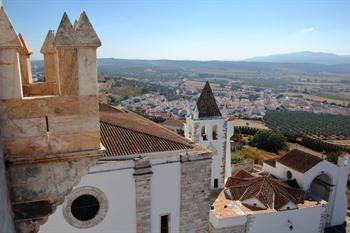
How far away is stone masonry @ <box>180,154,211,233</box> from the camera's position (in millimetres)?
11150

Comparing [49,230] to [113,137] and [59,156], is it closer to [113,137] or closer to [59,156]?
[113,137]

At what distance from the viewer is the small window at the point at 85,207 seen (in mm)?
10133

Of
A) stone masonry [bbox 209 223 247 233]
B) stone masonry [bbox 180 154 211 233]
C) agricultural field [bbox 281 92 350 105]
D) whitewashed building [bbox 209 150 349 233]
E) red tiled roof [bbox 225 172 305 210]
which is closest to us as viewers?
stone masonry [bbox 180 154 211 233]

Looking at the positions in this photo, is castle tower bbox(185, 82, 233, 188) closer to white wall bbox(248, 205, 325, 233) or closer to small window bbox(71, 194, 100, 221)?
white wall bbox(248, 205, 325, 233)

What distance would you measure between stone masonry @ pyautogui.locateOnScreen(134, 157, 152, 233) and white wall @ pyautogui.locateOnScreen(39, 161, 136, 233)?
0.46 feet

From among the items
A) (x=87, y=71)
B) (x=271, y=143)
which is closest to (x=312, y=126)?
(x=271, y=143)

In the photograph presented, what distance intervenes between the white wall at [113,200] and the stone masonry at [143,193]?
141 mm

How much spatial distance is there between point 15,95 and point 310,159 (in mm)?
21947

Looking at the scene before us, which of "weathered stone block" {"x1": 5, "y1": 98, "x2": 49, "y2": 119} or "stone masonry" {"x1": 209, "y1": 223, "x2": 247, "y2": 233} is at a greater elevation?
"weathered stone block" {"x1": 5, "y1": 98, "x2": 49, "y2": 119}

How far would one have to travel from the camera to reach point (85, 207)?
10234mm

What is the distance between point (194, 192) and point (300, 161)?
1374 centimetres

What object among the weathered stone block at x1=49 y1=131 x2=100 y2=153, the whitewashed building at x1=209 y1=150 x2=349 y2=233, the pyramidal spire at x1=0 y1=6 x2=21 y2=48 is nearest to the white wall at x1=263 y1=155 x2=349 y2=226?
the whitewashed building at x1=209 y1=150 x2=349 y2=233

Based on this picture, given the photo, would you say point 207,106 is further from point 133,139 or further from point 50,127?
point 50,127

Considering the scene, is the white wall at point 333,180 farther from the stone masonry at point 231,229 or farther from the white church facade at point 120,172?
the stone masonry at point 231,229
